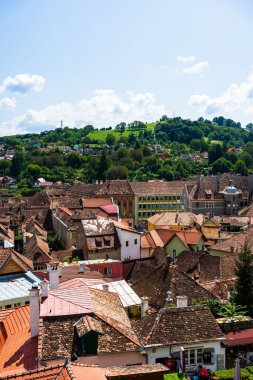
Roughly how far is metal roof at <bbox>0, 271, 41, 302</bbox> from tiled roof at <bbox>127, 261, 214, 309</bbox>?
7.41 metres

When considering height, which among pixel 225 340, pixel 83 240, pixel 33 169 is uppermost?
pixel 33 169

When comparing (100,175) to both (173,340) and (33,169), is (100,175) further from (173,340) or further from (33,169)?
(173,340)

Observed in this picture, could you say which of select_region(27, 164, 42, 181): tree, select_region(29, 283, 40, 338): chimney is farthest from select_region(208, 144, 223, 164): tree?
select_region(29, 283, 40, 338): chimney

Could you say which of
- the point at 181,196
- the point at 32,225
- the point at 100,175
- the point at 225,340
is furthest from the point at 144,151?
the point at 225,340

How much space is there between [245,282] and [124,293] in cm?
786

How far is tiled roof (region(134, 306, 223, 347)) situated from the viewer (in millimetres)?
20766

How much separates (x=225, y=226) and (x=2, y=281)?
40.8 meters

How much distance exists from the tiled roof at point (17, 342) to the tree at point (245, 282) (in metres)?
13.7

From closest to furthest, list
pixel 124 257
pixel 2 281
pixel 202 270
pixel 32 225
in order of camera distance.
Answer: pixel 2 281
pixel 202 270
pixel 124 257
pixel 32 225

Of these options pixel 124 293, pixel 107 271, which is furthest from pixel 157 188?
pixel 124 293

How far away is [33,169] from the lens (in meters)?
155

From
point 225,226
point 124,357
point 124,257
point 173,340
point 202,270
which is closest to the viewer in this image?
point 124,357

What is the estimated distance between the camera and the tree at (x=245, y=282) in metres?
29.5

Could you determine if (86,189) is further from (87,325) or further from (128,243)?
(87,325)
